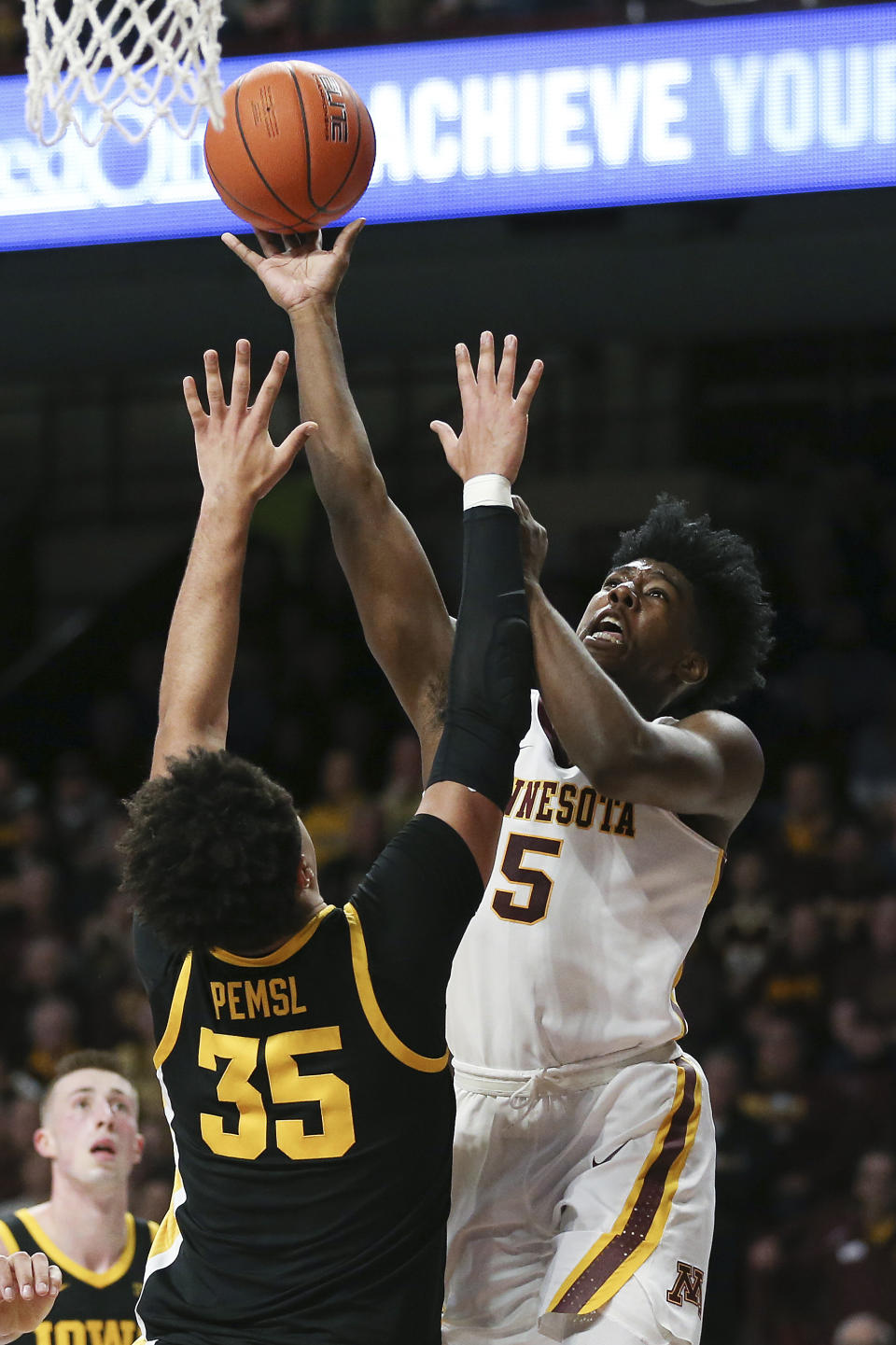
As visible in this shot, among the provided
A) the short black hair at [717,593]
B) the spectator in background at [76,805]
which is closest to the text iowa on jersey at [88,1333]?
the short black hair at [717,593]

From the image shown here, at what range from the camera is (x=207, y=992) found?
259 centimetres

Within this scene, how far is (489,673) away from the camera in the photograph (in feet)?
8.95

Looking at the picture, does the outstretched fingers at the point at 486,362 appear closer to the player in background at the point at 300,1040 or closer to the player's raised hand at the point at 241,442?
the player's raised hand at the point at 241,442

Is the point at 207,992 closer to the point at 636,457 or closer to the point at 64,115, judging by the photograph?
the point at 64,115

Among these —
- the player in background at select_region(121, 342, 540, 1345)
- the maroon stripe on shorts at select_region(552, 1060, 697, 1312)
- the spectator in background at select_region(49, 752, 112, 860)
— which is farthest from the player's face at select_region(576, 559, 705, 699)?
the spectator in background at select_region(49, 752, 112, 860)

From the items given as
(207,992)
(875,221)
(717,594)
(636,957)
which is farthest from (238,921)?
(875,221)

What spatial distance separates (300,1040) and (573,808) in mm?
911

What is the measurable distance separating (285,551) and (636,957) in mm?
7867

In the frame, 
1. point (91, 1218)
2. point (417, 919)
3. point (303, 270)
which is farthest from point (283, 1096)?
point (91, 1218)

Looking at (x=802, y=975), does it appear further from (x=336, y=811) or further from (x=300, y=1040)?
(x=300, y=1040)

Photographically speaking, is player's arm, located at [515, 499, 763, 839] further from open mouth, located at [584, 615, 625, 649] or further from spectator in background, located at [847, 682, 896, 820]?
spectator in background, located at [847, 682, 896, 820]

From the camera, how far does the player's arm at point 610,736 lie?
290cm

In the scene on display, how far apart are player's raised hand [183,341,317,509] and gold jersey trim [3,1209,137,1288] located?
7.56 ft

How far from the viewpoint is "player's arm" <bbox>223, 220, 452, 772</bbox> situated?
337 cm
